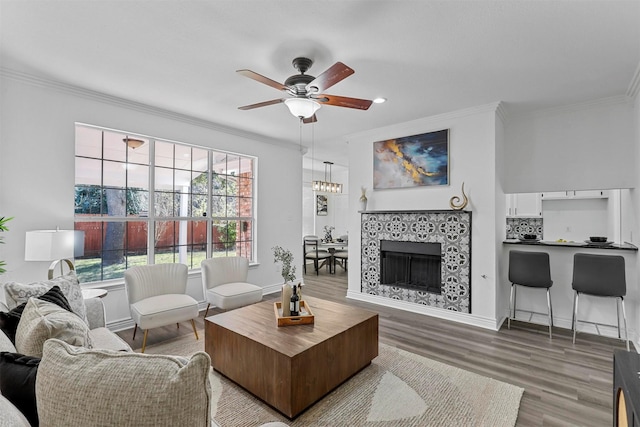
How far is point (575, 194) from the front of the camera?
3.76 m

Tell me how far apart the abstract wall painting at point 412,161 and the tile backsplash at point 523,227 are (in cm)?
112

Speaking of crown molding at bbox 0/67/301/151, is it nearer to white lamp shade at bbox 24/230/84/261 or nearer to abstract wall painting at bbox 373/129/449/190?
white lamp shade at bbox 24/230/84/261

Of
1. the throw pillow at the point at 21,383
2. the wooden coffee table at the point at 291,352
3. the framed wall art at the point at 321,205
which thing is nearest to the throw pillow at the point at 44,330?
the throw pillow at the point at 21,383

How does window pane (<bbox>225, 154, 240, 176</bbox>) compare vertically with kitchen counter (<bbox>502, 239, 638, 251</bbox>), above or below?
above

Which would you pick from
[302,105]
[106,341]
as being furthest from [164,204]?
[302,105]

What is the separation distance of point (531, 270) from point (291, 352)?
9.78 ft

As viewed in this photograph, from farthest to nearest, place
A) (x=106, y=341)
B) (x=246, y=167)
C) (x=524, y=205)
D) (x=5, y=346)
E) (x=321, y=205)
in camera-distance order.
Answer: (x=321, y=205) → (x=246, y=167) → (x=524, y=205) → (x=106, y=341) → (x=5, y=346)

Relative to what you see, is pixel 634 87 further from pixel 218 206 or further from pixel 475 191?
pixel 218 206

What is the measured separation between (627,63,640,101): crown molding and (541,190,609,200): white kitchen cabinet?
42.1 inches

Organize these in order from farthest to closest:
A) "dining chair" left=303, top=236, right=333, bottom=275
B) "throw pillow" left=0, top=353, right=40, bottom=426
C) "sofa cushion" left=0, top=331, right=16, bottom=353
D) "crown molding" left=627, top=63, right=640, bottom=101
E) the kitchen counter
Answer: "dining chair" left=303, top=236, right=333, bottom=275 < the kitchen counter < "crown molding" left=627, top=63, right=640, bottom=101 < "sofa cushion" left=0, top=331, right=16, bottom=353 < "throw pillow" left=0, top=353, right=40, bottom=426

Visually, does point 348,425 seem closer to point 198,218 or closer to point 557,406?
point 557,406

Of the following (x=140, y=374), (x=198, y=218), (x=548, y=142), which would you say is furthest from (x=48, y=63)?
(x=548, y=142)

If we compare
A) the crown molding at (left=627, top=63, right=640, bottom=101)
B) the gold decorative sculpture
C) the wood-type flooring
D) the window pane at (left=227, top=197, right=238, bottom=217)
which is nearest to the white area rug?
the wood-type flooring

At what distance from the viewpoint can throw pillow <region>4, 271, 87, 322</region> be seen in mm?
1921
